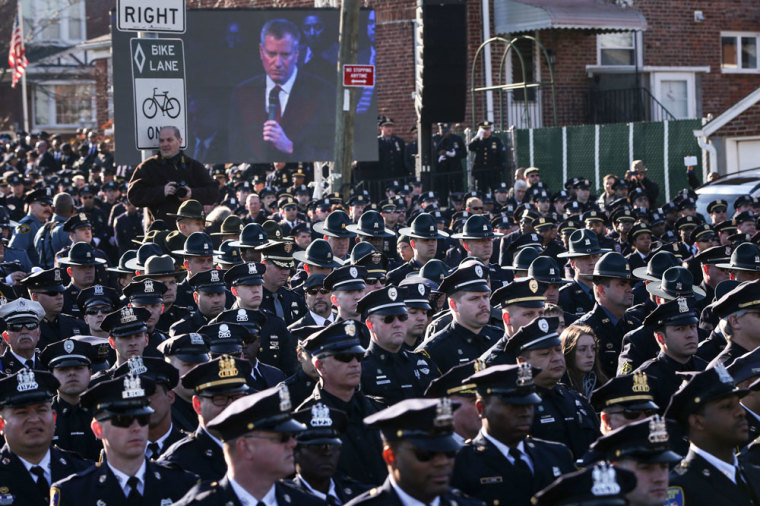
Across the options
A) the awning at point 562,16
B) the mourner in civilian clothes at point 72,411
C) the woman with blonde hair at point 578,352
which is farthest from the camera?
the awning at point 562,16

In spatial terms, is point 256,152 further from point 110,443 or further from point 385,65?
point 110,443

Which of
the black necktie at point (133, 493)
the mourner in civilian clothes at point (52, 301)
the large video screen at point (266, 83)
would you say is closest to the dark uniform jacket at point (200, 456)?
the black necktie at point (133, 493)

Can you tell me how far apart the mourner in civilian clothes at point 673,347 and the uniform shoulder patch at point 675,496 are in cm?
219

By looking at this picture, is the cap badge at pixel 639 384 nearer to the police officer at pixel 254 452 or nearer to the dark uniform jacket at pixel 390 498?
the dark uniform jacket at pixel 390 498

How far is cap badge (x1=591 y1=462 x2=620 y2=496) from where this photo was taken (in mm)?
4672

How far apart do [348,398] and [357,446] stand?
12.9 inches

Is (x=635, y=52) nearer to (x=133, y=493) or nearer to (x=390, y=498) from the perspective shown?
(x=133, y=493)

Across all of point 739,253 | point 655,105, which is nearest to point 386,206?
point 739,253

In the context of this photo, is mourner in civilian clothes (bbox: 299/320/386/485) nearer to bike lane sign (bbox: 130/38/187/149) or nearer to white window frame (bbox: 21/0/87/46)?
bike lane sign (bbox: 130/38/187/149)

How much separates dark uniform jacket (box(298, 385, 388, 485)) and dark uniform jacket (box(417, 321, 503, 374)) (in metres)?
1.75

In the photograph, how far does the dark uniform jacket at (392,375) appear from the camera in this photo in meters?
8.59

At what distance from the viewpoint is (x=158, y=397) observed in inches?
298

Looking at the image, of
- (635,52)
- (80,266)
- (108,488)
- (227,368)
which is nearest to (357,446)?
(227,368)

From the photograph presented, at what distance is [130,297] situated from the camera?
1096 centimetres
